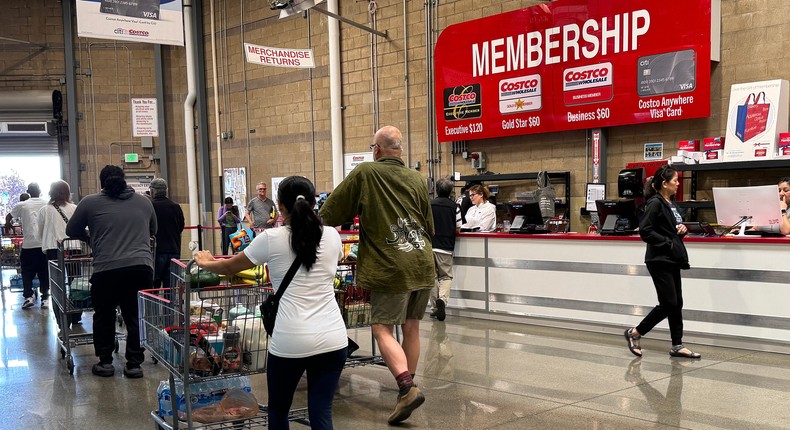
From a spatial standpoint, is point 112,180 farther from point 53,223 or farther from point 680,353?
point 680,353

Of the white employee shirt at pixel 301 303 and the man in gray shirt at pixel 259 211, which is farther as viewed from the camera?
the man in gray shirt at pixel 259 211

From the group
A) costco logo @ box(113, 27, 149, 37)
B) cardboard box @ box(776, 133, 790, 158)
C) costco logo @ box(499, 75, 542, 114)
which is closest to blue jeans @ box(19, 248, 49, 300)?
costco logo @ box(113, 27, 149, 37)

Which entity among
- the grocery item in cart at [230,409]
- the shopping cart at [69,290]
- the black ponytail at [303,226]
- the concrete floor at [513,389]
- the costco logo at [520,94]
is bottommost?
the concrete floor at [513,389]

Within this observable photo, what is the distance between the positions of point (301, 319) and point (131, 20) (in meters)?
7.61

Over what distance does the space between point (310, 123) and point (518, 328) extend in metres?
7.51

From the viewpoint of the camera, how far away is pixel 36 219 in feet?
27.3

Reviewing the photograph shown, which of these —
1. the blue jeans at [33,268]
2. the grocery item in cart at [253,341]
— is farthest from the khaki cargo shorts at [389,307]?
the blue jeans at [33,268]

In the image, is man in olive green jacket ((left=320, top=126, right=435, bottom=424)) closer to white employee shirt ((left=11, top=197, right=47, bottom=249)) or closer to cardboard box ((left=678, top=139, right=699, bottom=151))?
cardboard box ((left=678, top=139, right=699, bottom=151))

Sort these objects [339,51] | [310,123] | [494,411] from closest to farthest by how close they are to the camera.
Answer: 1. [494,411]
2. [339,51]
3. [310,123]

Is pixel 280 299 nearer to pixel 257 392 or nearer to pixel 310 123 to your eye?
pixel 257 392

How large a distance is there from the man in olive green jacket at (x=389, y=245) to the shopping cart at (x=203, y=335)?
61cm

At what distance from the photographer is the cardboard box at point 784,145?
7.08 metres

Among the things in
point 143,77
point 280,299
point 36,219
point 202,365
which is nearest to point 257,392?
point 202,365

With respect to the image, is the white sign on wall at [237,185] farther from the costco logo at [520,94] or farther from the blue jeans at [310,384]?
the blue jeans at [310,384]
